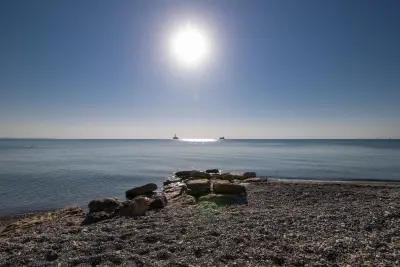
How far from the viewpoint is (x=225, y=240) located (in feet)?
30.3

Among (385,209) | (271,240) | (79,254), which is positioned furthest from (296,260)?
(385,209)

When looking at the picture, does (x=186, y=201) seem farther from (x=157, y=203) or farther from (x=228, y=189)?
(x=228, y=189)

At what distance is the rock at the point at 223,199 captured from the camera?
16.5 m

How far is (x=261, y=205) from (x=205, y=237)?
6.64 metres

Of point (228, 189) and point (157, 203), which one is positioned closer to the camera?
point (157, 203)

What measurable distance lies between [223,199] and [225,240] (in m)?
7.67

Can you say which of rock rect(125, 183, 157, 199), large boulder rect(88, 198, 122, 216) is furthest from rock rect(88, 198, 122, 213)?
rock rect(125, 183, 157, 199)

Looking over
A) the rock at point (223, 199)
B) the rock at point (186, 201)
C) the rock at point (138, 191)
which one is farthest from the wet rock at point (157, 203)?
the rock at point (138, 191)

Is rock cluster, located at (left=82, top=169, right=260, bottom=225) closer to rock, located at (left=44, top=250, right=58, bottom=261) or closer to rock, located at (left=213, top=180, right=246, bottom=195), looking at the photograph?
rock, located at (left=213, top=180, right=246, bottom=195)

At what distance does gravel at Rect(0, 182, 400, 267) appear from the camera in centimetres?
790

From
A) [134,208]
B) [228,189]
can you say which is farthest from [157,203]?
[228,189]

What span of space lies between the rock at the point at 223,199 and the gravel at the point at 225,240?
2950mm

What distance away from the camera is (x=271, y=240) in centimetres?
914

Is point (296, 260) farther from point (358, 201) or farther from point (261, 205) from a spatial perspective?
point (358, 201)
